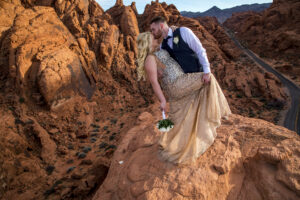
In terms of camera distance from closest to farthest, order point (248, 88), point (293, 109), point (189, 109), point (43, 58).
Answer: point (189, 109), point (43, 58), point (293, 109), point (248, 88)

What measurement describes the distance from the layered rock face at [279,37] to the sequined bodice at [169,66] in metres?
25.8

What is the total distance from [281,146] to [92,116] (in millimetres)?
10403

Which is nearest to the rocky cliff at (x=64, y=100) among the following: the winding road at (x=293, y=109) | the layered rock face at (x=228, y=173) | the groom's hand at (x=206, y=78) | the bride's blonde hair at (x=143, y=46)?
the layered rock face at (x=228, y=173)

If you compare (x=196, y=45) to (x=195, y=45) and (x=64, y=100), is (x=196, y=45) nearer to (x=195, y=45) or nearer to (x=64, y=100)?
(x=195, y=45)

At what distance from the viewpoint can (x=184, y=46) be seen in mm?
2363

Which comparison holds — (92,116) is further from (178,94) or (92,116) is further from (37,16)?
Answer: (178,94)

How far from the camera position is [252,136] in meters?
3.04

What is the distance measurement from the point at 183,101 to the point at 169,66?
641 mm

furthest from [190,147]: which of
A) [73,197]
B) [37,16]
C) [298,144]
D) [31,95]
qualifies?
[37,16]

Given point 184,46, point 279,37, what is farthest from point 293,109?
point 279,37

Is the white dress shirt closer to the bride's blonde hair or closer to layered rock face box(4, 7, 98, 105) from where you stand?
the bride's blonde hair

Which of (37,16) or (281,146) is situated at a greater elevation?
(37,16)

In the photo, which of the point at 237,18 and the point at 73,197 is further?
the point at 237,18

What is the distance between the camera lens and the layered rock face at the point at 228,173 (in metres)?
2.04
